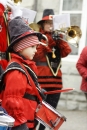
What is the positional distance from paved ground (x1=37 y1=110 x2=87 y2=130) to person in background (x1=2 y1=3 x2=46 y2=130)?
9.36 feet

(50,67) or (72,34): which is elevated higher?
(72,34)

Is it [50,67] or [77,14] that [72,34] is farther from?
[77,14]

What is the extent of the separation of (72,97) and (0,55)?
12.1 ft

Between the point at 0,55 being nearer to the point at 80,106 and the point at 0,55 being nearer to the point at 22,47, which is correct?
the point at 22,47

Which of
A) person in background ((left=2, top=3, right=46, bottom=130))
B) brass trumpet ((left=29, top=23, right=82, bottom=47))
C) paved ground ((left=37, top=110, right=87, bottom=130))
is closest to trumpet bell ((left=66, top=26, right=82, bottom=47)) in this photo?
brass trumpet ((left=29, top=23, right=82, bottom=47))

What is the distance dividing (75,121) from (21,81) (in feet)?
12.0

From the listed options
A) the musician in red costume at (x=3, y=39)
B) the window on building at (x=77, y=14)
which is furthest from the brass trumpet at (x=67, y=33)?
the window on building at (x=77, y=14)

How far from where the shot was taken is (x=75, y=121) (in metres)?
7.10

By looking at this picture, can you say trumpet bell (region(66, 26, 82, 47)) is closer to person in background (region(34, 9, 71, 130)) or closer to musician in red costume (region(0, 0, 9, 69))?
person in background (region(34, 9, 71, 130))

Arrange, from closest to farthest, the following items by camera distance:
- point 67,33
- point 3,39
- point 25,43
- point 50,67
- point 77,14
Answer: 1. point 25,43
2. point 3,39
3. point 50,67
4. point 67,33
5. point 77,14

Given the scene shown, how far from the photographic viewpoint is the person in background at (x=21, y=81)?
11.5 feet

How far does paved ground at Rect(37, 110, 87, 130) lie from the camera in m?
6.65

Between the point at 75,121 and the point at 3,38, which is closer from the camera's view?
the point at 3,38

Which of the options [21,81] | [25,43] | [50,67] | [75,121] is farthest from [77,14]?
[21,81]
